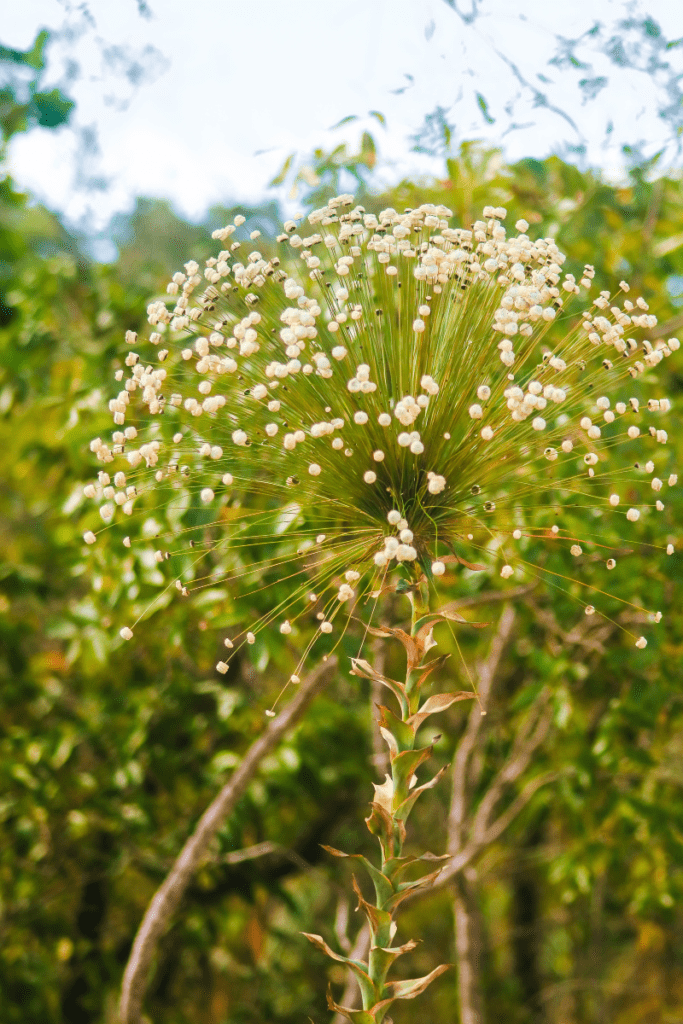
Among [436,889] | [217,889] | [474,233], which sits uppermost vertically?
[474,233]

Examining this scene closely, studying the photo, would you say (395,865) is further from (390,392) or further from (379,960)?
(390,392)

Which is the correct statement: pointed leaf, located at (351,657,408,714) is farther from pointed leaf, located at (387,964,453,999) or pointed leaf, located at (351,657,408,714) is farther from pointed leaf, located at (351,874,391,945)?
pointed leaf, located at (387,964,453,999)

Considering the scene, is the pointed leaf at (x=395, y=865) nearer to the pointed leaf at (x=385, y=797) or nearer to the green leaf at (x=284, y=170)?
the pointed leaf at (x=385, y=797)

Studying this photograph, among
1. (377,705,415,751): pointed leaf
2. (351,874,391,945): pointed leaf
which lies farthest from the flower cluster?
(351,874,391,945): pointed leaf

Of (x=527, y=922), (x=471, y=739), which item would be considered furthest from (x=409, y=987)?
(x=527, y=922)

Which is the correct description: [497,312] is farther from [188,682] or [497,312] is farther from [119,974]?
[119,974]

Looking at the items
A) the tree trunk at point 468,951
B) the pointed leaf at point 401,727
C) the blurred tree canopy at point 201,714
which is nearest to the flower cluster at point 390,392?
the pointed leaf at point 401,727

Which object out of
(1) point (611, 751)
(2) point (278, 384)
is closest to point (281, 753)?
(1) point (611, 751)
